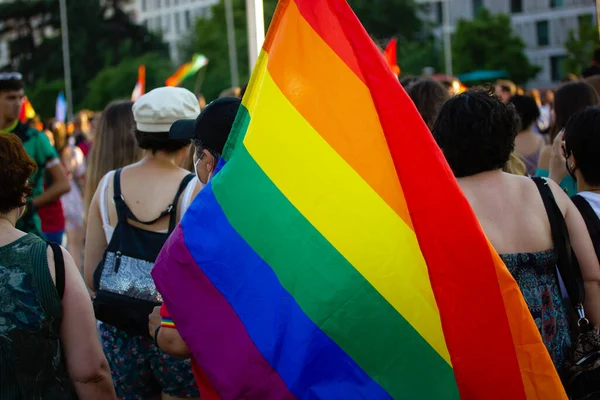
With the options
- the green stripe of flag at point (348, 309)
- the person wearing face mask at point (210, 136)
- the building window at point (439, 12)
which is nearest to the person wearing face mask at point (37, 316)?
the person wearing face mask at point (210, 136)

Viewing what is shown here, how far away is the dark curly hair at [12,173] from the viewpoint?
2996 mm

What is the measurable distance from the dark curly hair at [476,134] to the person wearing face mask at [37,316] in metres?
1.45

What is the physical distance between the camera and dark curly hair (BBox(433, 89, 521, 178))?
3436 mm

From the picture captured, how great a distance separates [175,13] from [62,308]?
87429mm

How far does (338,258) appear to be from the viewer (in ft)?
8.46

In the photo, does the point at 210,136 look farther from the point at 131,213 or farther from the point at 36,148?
the point at 36,148

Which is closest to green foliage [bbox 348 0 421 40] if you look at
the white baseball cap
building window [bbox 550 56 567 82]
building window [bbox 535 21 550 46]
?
building window [bbox 535 21 550 46]

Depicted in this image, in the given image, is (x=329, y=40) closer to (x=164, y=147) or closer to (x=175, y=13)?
(x=164, y=147)

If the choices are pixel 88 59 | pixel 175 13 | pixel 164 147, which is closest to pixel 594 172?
pixel 164 147

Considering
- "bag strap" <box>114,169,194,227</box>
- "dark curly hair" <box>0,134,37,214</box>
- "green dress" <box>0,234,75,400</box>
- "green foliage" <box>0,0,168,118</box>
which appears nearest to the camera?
"green dress" <box>0,234,75,400</box>

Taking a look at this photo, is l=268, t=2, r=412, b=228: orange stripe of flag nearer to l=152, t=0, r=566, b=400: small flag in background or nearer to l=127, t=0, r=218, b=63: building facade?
l=152, t=0, r=566, b=400: small flag in background

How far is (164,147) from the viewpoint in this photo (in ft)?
13.8

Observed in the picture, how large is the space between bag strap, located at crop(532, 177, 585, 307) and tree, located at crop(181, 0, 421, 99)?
1982 inches

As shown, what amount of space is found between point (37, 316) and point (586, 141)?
7.53ft
